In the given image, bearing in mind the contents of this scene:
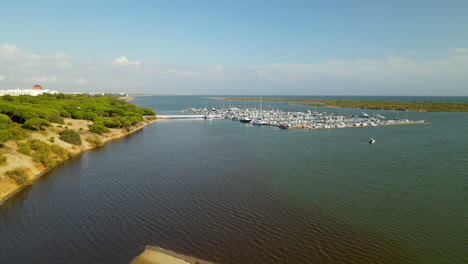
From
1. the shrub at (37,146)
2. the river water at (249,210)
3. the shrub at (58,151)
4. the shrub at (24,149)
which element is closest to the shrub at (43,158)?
the shrub at (24,149)

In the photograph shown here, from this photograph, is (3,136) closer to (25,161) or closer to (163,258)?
(25,161)

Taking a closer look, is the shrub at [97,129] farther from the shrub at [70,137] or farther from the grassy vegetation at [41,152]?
the grassy vegetation at [41,152]

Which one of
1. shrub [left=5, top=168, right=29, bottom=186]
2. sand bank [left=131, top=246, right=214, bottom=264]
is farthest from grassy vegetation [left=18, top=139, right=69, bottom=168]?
sand bank [left=131, top=246, right=214, bottom=264]

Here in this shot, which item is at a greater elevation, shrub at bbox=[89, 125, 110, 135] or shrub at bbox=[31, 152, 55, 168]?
shrub at bbox=[89, 125, 110, 135]

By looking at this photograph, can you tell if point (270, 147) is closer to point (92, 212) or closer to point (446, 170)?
point (446, 170)

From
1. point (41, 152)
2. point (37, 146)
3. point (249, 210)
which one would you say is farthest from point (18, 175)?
Answer: point (249, 210)

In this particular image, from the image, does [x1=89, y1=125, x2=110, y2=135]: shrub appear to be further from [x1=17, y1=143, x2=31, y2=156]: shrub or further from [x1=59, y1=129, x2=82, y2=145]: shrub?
[x1=17, y1=143, x2=31, y2=156]: shrub
